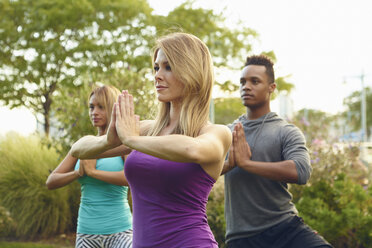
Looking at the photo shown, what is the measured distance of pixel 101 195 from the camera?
3840mm

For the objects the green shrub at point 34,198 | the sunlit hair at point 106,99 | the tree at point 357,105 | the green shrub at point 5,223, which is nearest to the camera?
the sunlit hair at point 106,99

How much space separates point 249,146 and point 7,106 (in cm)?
1629

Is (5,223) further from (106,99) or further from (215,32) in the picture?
(215,32)

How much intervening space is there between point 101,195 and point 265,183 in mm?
1471

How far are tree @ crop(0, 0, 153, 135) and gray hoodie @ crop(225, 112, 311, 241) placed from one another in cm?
1384

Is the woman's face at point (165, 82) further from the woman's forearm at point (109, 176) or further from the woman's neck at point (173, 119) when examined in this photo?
the woman's forearm at point (109, 176)

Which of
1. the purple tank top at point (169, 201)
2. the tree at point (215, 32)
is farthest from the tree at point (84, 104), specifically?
the tree at point (215, 32)

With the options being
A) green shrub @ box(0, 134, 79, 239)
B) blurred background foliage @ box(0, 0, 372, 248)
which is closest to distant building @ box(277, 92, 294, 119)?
blurred background foliage @ box(0, 0, 372, 248)

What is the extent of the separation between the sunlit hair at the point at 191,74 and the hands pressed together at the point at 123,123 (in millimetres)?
298

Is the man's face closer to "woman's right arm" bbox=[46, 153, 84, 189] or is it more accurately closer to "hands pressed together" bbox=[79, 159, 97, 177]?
"hands pressed together" bbox=[79, 159, 97, 177]

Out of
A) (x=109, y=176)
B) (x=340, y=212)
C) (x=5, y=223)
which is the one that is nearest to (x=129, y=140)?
(x=109, y=176)

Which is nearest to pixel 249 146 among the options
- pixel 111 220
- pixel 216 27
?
pixel 111 220

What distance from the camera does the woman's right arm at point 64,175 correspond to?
3.86 m

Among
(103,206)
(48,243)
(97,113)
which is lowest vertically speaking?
(48,243)
